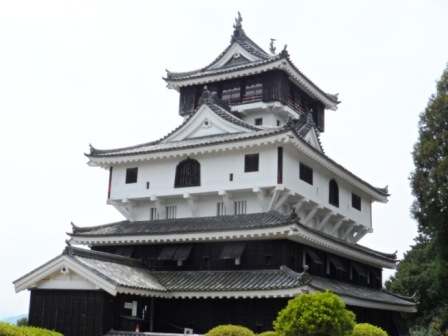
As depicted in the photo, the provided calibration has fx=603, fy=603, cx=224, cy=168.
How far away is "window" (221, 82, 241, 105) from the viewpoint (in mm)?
42094

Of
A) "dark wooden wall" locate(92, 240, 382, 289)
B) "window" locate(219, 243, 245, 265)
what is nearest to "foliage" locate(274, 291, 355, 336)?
"dark wooden wall" locate(92, 240, 382, 289)

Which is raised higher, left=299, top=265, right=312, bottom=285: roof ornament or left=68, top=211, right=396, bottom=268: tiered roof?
left=68, top=211, right=396, bottom=268: tiered roof

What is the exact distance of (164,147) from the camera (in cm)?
3775

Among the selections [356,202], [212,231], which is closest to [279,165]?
[212,231]

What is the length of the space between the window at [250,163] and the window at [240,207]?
2033mm

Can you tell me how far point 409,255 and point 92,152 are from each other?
138ft

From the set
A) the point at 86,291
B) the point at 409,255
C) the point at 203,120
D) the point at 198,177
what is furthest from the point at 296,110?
the point at 409,255

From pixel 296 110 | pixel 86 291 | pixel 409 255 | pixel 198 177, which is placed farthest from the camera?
pixel 409 255

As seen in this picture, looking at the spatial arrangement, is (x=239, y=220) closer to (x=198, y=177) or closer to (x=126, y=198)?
(x=198, y=177)

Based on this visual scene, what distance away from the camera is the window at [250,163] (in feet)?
113

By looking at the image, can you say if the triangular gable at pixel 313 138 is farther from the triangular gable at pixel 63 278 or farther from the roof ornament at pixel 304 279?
the triangular gable at pixel 63 278

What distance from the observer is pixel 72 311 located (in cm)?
2864

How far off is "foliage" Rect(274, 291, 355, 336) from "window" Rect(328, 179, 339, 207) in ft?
53.2

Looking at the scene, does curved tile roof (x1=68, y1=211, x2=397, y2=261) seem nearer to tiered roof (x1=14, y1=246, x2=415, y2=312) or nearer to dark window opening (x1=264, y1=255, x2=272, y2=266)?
dark window opening (x1=264, y1=255, x2=272, y2=266)
